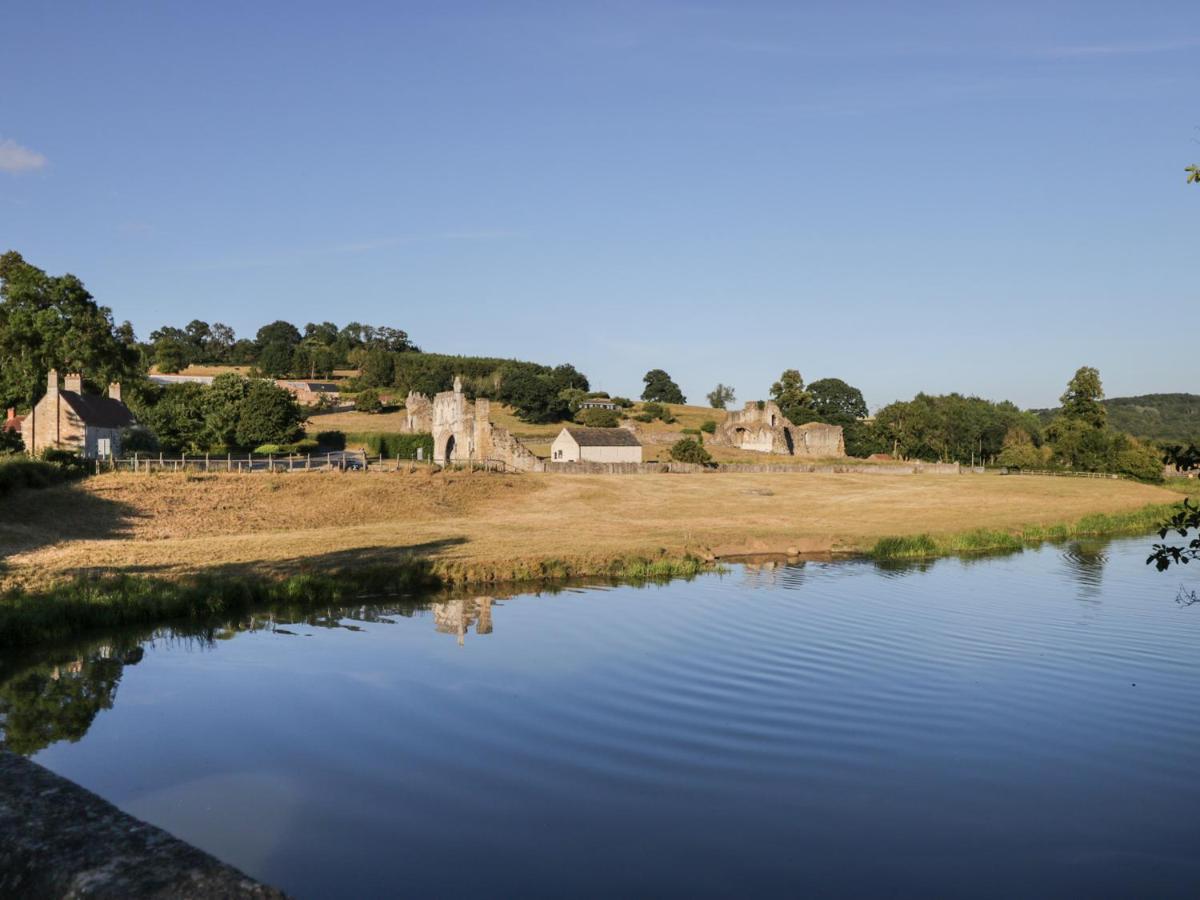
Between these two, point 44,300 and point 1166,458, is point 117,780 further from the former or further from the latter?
point 44,300

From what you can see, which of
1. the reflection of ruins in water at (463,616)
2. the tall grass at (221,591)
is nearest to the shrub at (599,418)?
the tall grass at (221,591)

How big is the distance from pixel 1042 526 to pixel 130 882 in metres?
49.1

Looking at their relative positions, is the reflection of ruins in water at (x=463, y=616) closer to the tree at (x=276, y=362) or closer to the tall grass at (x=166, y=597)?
the tall grass at (x=166, y=597)

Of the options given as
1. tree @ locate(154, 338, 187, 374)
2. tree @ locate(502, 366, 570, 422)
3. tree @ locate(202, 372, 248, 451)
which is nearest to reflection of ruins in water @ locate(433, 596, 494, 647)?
tree @ locate(202, 372, 248, 451)

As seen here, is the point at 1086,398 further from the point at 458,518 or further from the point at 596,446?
the point at 458,518

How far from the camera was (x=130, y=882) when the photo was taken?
5715mm

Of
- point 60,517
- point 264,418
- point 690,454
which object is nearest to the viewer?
point 60,517

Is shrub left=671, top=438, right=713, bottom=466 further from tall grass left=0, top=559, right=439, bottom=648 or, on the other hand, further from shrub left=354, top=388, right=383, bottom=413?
tall grass left=0, top=559, right=439, bottom=648

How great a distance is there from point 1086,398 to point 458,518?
78.1m

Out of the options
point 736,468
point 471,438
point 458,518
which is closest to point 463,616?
point 458,518

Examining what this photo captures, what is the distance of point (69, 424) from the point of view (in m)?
59.3

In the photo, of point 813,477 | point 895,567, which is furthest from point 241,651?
point 813,477

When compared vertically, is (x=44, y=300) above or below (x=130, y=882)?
above

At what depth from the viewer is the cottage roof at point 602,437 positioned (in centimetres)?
7956
